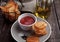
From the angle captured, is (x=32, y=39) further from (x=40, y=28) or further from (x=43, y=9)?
(x=43, y=9)

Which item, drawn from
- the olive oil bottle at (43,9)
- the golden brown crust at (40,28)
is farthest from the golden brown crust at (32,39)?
the olive oil bottle at (43,9)

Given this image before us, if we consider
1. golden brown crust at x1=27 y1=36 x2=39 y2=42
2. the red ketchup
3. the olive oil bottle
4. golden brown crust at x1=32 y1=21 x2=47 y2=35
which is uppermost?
the olive oil bottle

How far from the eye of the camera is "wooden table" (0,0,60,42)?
1.93ft

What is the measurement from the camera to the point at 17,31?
0.60m

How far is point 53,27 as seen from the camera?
2.04 ft

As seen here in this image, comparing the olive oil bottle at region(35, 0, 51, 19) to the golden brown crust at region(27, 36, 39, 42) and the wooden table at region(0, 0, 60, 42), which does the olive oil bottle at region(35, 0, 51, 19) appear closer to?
the wooden table at region(0, 0, 60, 42)

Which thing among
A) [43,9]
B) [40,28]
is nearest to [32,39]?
[40,28]

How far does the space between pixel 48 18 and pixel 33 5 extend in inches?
3.6

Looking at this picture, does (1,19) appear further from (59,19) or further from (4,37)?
(59,19)

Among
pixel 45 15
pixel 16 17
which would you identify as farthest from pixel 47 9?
pixel 16 17

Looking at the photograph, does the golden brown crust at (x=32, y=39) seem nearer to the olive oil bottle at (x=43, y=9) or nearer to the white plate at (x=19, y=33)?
the white plate at (x=19, y=33)

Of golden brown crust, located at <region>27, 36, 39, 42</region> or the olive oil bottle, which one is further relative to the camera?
the olive oil bottle

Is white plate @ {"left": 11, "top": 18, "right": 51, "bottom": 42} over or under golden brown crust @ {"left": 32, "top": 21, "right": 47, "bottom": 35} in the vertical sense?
under

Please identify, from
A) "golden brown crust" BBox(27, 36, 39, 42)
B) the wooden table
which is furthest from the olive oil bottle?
"golden brown crust" BBox(27, 36, 39, 42)
